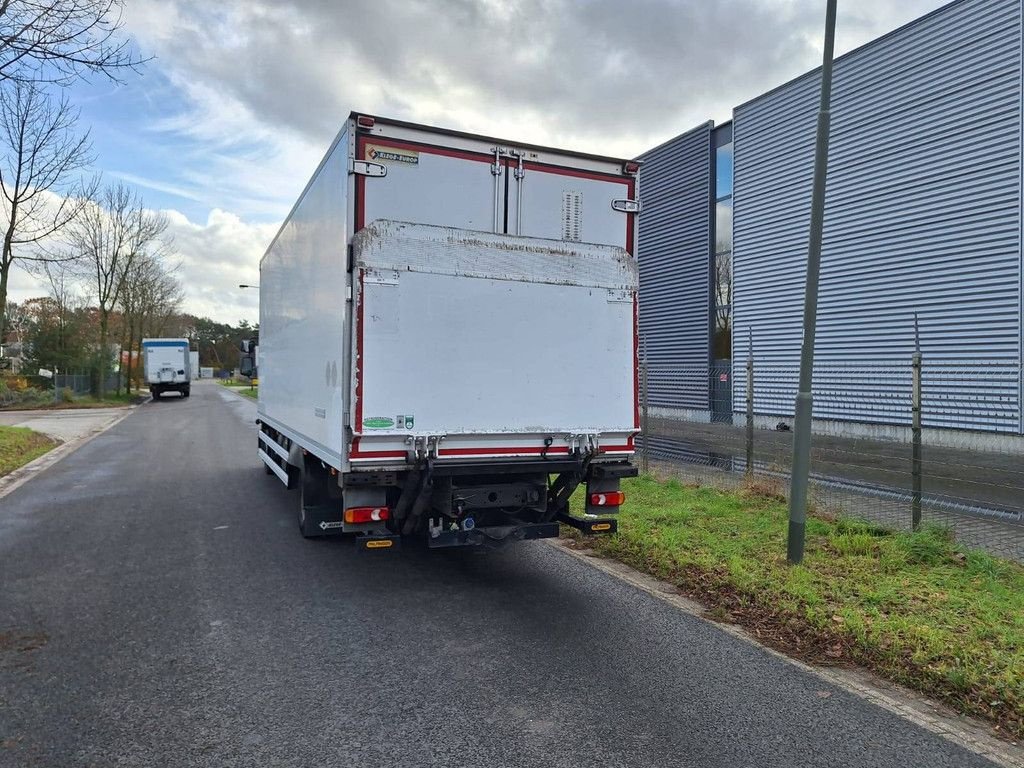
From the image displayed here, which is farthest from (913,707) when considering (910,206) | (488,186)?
(910,206)

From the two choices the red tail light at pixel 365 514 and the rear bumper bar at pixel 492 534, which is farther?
the rear bumper bar at pixel 492 534

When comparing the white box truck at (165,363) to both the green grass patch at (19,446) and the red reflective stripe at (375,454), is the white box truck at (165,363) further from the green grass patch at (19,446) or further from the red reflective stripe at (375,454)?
the red reflective stripe at (375,454)

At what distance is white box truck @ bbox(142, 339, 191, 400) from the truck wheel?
3623 cm

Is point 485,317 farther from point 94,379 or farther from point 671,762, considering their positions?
point 94,379

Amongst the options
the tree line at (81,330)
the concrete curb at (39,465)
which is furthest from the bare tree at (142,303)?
the concrete curb at (39,465)

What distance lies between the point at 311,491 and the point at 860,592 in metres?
4.78

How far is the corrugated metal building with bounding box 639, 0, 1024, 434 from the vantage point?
508 inches

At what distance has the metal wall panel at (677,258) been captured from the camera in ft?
68.4

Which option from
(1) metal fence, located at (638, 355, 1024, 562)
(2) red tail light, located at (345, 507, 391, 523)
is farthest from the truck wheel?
(1) metal fence, located at (638, 355, 1024, 562)

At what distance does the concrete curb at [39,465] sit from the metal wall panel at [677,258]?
14.1 meters

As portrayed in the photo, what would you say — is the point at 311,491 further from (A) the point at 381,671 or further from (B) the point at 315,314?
(A) the point at 381,671

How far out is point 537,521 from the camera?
237 inches

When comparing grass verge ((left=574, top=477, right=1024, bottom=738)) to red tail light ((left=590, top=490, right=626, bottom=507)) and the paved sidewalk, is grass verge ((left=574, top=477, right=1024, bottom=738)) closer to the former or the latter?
red tail light ((left=590, top=490, right=626, bottom=507))

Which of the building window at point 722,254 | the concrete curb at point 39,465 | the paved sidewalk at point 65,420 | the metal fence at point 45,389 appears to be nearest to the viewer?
the concrete curb at point 39,465
